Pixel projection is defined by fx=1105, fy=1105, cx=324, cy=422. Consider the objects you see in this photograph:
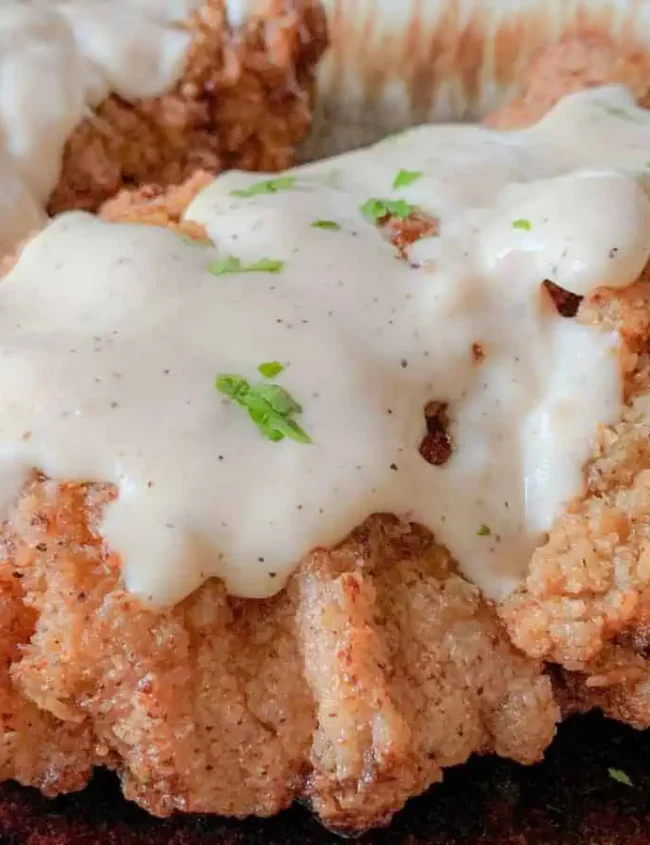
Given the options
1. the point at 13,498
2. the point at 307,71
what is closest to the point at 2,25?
the point at 307,71

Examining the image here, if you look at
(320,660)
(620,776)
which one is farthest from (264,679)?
(620,776)

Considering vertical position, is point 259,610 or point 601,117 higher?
point 601,117

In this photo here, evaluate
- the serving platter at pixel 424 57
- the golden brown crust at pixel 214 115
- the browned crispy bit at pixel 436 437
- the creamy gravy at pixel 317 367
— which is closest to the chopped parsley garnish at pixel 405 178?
the creamy gravy at pixel 317 367

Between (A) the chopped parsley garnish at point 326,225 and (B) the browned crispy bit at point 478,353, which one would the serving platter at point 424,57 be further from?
(B) the browned crispy bit at point 478,353

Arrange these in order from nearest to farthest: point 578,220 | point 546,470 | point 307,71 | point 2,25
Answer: point 546,470
point 578,220
point 2,25
point 307,71

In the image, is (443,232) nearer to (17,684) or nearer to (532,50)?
(17,684)

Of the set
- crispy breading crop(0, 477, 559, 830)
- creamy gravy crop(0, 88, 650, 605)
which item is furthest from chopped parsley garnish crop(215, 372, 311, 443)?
crispy breading crop(0, 477, 559, 830)
